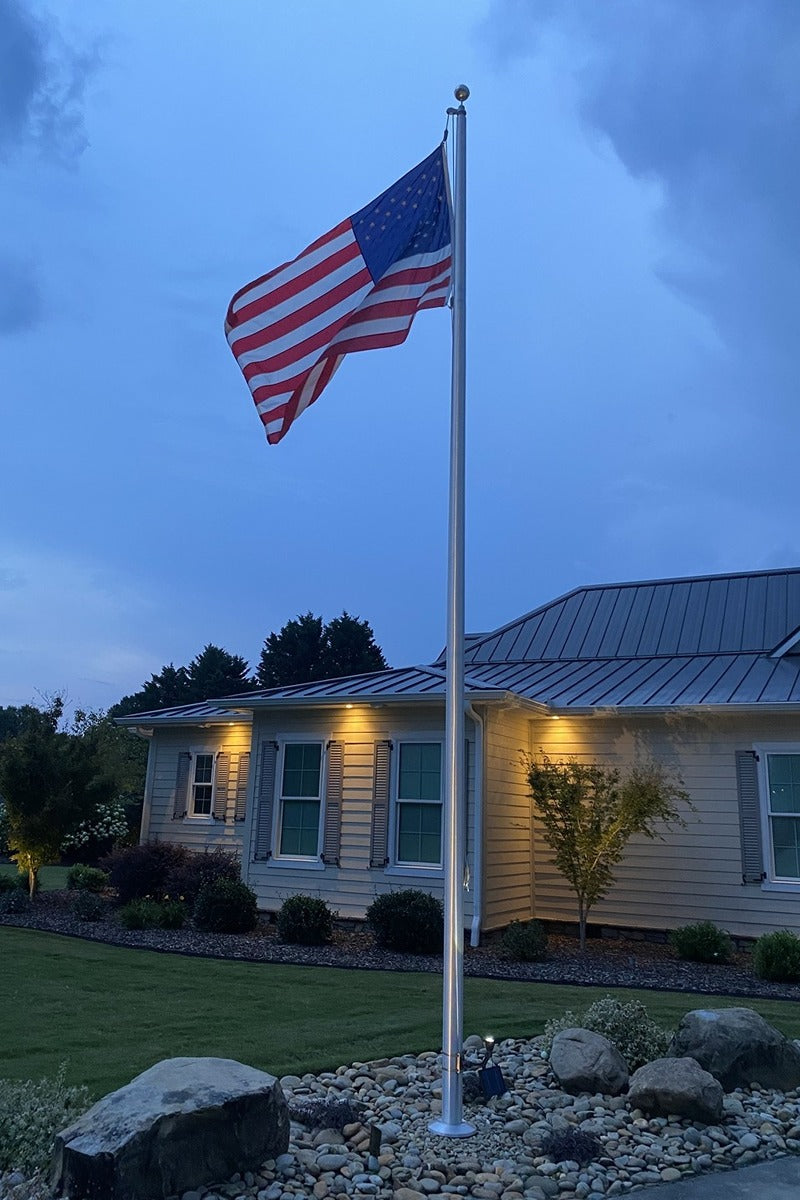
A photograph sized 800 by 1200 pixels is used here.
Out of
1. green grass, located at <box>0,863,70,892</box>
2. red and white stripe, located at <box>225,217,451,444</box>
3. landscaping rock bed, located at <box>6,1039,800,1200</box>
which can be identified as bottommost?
landscaping rock bed, located at <box>6,1039,800,1200</box>

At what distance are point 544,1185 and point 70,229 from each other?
128 ft

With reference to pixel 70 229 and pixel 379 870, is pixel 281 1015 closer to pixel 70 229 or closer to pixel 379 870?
pixel 379 870

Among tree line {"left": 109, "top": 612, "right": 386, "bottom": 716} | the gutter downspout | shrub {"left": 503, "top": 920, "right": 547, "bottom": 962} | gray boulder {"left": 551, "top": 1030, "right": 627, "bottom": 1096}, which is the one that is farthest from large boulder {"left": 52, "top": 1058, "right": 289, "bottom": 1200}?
tree line {"left": 109, "top": 612, "right": 386, "bottom": 716}

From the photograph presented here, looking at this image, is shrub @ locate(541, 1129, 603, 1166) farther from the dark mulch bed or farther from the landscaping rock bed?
the dark mulch bed

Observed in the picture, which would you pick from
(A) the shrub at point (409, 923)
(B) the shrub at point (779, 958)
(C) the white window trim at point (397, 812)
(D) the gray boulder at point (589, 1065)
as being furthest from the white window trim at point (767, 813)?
(D) the gray boulder at point (589, 1065)

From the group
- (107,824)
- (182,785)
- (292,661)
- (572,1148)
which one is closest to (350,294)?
(572,1148)

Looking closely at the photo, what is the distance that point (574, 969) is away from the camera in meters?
9.80

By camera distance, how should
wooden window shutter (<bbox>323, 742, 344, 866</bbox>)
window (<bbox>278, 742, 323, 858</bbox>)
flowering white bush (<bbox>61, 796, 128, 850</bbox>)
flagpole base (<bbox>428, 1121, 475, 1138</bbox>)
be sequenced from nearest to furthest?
flagpole base (<bbox>428, 1121, 475, 1138</bbox>) → wooden window shutter (<bbox>323, 742, 344, 866</bbox>) → window (<bbox>278, 742, 323, 858</bbox>) → flowering white bush (<bbox>61, 796, 128, 850</bbox>)

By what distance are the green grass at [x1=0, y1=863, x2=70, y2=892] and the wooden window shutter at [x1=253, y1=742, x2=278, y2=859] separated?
5715 mm

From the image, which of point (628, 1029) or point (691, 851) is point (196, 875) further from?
point (628, 1029)

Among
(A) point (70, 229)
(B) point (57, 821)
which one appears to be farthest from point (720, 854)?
(A) point (70, 229)

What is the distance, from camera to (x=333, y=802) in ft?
41.4

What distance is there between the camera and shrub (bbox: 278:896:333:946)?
11.1 meters

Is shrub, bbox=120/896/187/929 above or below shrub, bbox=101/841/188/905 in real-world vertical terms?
below
